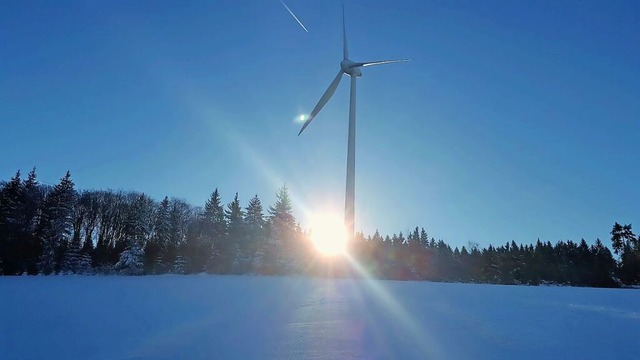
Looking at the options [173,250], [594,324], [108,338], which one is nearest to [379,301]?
[594,324]

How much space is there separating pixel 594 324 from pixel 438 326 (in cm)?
414

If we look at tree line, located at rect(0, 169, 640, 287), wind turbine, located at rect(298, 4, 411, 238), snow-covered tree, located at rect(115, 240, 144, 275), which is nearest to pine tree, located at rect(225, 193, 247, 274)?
tree line, located at rect(0, 169, 640, 287)

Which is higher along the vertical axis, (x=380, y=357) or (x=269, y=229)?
(x=269, y=229)

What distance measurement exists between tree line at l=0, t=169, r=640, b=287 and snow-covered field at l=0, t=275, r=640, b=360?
19.7 metres

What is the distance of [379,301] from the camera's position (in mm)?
12812

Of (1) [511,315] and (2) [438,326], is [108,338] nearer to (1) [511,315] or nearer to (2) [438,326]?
(2) [438,326]

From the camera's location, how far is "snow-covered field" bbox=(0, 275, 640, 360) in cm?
711

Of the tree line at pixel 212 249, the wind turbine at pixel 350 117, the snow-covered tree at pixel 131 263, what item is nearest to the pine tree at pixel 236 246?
the tree line at pixel 212 249

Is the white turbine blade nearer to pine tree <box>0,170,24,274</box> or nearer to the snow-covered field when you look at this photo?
the snow-covered field

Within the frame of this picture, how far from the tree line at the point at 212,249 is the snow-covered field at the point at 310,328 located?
19723 millimetres

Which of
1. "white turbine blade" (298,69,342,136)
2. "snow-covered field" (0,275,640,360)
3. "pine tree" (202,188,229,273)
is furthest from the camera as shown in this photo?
"pine tree" (202,188,229,273)

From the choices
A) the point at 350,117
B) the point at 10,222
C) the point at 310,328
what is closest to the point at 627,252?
the point at 350,117

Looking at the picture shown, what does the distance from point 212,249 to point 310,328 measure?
40.6 meters

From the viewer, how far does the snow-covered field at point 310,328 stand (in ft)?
23.3
